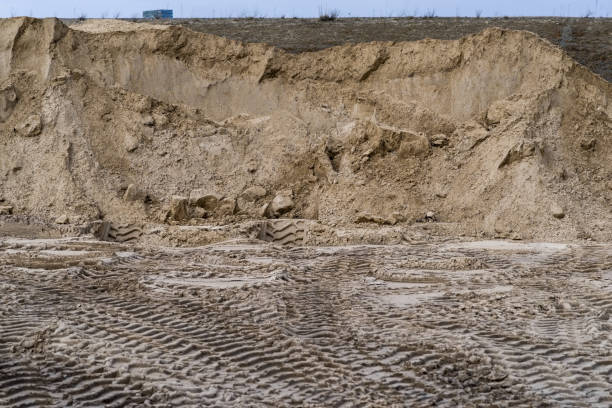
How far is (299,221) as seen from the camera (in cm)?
1076

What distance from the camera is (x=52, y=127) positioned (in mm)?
12094

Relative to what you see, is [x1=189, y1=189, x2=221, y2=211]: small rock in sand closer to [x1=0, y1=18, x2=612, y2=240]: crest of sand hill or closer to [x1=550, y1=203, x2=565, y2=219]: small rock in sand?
[x1=0, y1=18, x2=612, y2=240]: crest of sand hill

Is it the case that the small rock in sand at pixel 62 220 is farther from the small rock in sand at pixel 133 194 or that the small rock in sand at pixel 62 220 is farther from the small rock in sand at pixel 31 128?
the small rock in sand at pixel 31 128

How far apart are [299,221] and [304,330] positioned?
16.2 ft

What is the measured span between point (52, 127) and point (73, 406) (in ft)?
27.8

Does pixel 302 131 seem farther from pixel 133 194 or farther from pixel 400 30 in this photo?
pixel 400 30

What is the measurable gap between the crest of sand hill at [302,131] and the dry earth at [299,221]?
37 millimetres

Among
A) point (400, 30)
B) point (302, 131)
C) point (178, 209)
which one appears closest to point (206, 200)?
point (178, 209)

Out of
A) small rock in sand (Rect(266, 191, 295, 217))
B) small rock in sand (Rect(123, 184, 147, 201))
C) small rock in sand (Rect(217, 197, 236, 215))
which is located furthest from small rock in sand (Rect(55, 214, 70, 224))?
small rock in sand (Rect(266, 191, 295, 217))

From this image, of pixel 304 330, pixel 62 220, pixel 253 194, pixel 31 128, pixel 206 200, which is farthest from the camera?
pixel 31 128

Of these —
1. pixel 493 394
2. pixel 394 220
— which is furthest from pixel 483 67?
pixel 493 394

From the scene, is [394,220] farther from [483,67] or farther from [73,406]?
[73,406]

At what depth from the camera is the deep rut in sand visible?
15.3 feet

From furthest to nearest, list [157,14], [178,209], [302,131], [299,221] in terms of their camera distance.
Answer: [157,14], [302,131], [178,209], [299,221]
